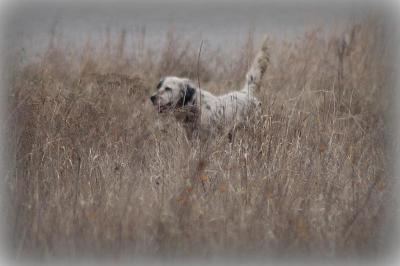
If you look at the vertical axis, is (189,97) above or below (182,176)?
above

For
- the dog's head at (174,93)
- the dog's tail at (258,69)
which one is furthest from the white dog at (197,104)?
the dog's tail at (258,69)

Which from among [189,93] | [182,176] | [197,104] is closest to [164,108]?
[197,104]

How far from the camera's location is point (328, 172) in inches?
167

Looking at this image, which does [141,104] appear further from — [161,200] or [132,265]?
[132,265]

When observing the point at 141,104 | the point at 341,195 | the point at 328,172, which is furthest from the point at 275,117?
the point at 141,104

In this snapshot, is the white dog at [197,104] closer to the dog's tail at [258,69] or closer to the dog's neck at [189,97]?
the dog's neck at [189,97]

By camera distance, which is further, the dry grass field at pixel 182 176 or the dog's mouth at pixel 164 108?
the dog's mouth at pixel 164 108

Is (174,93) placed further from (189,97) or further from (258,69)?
(258,69)

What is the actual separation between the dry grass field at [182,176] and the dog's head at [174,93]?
0.15 metres

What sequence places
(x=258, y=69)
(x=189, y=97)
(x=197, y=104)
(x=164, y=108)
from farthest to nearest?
(x=258, y=69) → (x=189, y=97) → (x=197, y=104) → (x=164, y=108)

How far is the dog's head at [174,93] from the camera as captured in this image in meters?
6.23

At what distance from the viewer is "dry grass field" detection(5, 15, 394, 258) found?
3.27 meters

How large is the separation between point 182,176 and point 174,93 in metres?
2.67

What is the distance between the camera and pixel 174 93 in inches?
252
